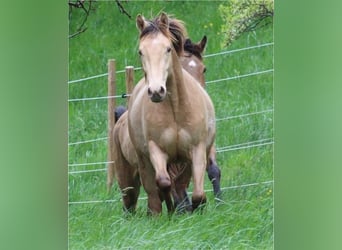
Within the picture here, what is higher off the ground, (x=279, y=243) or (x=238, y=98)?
(x=238, y=98)

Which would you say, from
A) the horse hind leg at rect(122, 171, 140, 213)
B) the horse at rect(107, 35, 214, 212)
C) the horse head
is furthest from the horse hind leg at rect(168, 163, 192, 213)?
the horse head

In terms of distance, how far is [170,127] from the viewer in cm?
353

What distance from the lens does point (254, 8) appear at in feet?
11.8

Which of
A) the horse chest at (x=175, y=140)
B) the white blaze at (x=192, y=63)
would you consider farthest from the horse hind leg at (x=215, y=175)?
the white blaze at (x=192, y=63)

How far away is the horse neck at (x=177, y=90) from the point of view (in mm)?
3502

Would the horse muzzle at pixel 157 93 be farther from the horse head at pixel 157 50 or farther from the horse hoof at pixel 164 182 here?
the horse hoof at pixel 164 182

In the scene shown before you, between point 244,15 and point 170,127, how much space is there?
1.67ft

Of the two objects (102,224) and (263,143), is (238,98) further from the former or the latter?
(102,224)

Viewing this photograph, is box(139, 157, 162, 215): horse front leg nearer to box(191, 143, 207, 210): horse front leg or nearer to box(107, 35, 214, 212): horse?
box(107, 35, 214, 212): horse

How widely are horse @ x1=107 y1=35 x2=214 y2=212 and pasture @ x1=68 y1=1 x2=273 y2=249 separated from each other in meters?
0.03

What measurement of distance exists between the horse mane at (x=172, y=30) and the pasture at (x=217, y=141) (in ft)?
0.16
